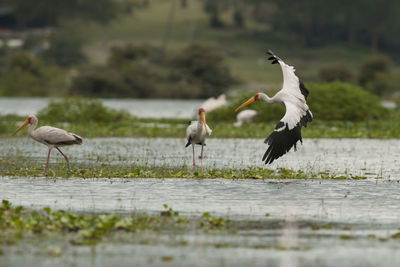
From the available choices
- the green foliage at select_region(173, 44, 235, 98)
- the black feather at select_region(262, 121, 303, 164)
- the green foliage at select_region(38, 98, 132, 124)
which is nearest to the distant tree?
the green foliage at select_region(173, 44, 235, 98)

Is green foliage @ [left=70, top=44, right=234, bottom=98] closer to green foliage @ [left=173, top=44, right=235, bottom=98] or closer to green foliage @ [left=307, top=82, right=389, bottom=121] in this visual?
green foliage @ [left=173, top=44, right=235, bottom=98]

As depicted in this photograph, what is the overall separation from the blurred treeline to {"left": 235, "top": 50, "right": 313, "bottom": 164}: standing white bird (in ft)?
186

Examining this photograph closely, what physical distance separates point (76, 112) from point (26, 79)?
46.7m

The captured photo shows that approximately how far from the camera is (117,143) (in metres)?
25.3

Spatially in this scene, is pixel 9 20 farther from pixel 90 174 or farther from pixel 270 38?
pixel 90 174

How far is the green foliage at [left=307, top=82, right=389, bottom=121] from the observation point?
3522cm

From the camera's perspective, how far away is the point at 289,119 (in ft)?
52.1

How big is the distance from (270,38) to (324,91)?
282 ft

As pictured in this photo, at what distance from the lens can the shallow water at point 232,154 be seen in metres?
18.6

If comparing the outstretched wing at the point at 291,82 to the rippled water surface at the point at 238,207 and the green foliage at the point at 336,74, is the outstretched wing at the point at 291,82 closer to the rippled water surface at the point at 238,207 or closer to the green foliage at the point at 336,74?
the rippled water surface at the point at 238,207

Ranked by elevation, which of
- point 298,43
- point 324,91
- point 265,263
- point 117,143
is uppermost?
point 298,43

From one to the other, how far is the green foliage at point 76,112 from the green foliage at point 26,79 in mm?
45455

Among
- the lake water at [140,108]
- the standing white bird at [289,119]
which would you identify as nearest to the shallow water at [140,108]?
the lake water at [140,108]

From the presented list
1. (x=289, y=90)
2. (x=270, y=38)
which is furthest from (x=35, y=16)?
(x=289, y=90)
